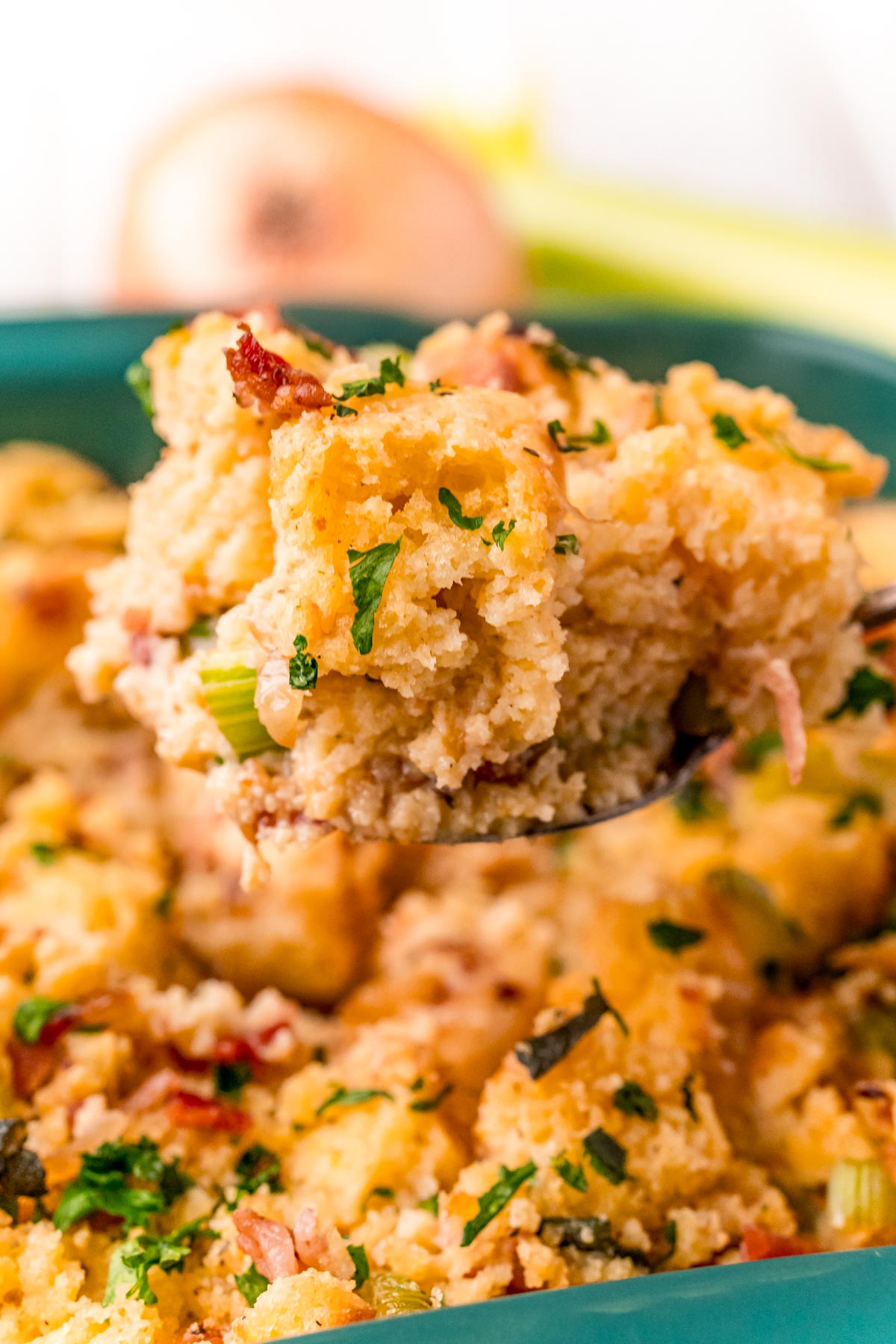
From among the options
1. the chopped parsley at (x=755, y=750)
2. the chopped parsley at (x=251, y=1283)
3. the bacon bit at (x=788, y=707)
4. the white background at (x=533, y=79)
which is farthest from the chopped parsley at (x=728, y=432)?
the white background at (x=533, y=79)

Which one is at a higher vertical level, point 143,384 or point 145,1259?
point 143,384

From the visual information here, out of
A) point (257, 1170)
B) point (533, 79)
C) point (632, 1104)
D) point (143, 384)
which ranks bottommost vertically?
point (257, 1170)

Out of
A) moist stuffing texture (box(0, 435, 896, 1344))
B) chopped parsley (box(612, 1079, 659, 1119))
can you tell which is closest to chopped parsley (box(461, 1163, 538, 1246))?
moist stuffing texture (box(0, 435, 896, 1344))

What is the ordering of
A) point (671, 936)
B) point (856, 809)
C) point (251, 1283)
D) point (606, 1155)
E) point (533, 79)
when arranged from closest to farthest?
point (251, 1283)
point (606, 1155)
point (671, 936)
point (856, 809)
point (533, 79)

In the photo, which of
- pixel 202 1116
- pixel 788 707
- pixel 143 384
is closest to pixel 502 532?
pixel 788 707

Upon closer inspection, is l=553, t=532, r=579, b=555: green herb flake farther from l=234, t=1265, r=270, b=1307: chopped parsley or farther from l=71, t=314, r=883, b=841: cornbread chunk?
l=234, t=1265, r=270, b=1307: chopped parsley

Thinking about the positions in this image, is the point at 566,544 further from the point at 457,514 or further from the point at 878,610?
the point at 878,610
